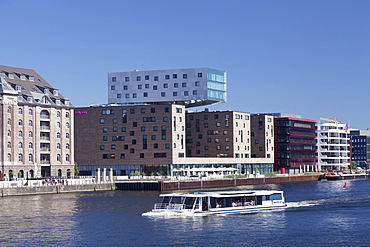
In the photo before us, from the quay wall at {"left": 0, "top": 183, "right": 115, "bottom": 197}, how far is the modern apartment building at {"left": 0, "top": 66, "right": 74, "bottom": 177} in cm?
1420

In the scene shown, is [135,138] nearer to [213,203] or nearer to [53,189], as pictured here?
[53,189]

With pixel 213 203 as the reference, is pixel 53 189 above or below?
above

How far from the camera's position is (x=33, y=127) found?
171375mm

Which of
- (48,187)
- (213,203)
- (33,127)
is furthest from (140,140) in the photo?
(213,203)

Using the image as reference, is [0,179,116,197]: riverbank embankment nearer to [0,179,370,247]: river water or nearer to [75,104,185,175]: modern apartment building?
[0,179,370,247]: river water

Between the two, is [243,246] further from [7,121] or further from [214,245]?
[7,121]

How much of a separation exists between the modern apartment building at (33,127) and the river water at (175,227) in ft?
188

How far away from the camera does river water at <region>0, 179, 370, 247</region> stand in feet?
230

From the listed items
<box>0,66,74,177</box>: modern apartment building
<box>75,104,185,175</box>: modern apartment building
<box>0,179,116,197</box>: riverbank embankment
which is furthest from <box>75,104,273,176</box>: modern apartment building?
<box>0,179,116,197</box>: riverbank embankment

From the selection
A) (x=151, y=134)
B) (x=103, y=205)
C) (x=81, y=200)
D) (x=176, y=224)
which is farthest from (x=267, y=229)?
(x=151, y=134)

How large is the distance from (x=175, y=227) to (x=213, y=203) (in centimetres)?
1478

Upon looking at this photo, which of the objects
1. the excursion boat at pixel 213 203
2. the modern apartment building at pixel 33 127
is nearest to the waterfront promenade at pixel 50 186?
the modern apartment building at pixel 33 127

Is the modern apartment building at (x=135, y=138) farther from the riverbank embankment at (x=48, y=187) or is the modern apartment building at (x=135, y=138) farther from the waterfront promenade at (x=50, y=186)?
the riverbank embankment at (x=48, y=187)

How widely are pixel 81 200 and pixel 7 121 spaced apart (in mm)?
52064
